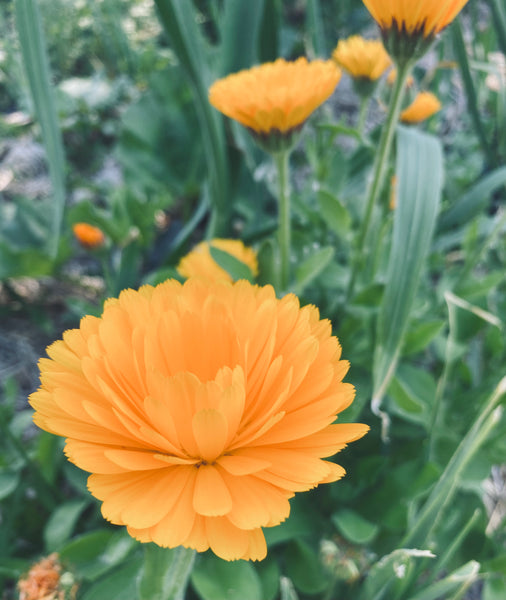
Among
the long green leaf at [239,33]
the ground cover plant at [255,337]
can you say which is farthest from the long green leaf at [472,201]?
the long green leaf at [239,33]

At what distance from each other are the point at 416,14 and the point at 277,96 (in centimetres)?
16

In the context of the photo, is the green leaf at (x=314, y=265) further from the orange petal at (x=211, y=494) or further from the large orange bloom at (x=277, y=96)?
the orange petal at (x=211, y=494)

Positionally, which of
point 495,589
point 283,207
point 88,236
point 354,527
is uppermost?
point 283,207

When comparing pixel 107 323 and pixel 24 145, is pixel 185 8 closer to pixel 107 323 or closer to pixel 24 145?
pixel 107 323

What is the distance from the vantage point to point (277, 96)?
1.85 ft

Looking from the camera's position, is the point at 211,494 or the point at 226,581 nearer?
Result: the point at 211,494

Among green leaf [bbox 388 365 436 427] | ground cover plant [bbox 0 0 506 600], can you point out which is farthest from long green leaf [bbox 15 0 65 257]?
green leaf [bbox 388 365 436 427]

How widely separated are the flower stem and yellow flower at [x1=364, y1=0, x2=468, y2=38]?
18 centimetres

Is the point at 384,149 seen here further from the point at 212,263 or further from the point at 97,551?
the point at 97,551

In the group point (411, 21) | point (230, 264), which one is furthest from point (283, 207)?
point (411, 21)

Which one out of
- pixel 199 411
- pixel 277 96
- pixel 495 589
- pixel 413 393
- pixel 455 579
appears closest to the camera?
pixel 199 411

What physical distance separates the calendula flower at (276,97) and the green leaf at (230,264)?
0.48 ft

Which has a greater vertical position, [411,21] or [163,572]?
[411,21]

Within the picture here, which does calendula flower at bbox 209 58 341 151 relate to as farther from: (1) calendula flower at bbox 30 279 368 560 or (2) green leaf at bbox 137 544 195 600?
(2) green leaf at bbox 137 544 195 600
